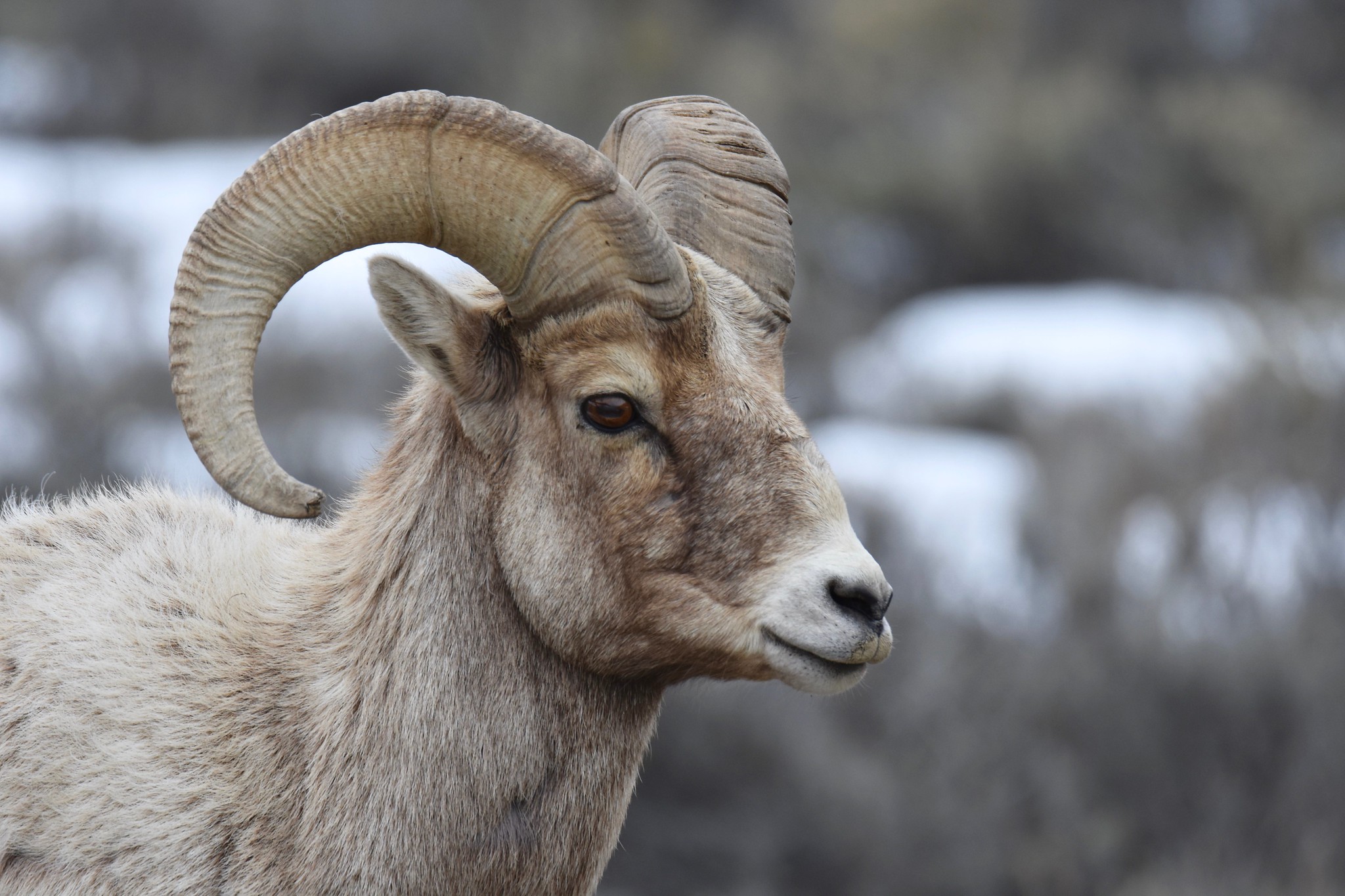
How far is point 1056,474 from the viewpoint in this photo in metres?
15.3

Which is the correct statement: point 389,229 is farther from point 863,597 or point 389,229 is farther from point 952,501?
point 952,501

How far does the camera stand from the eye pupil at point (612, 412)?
3426 millimetres

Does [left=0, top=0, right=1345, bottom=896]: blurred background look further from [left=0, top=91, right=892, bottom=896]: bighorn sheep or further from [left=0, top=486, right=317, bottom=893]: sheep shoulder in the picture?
[left=0, top=91, right=892, bottom=896]: bighorn sheep

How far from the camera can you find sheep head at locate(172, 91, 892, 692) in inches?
128

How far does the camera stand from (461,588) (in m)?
3.51

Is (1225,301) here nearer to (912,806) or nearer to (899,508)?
(899,508)

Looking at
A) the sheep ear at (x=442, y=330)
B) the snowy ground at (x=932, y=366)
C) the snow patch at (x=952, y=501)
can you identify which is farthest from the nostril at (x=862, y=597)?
the snow patch at (x=952, y=501)

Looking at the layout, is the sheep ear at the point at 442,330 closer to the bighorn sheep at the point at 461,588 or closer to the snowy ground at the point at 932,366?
the bighorn sheep at the point at 461,588

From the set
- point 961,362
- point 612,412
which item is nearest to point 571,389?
point 612,412

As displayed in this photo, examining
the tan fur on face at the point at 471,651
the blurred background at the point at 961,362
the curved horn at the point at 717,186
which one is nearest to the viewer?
the tan fur on face at the point at 471,651

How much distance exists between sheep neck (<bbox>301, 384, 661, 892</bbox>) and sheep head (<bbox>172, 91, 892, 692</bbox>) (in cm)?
10

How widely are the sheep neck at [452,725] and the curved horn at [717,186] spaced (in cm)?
94

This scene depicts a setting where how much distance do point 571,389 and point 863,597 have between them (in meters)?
0.89

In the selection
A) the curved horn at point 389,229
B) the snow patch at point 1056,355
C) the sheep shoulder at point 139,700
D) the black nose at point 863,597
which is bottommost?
the snow patch at point 1056,355
